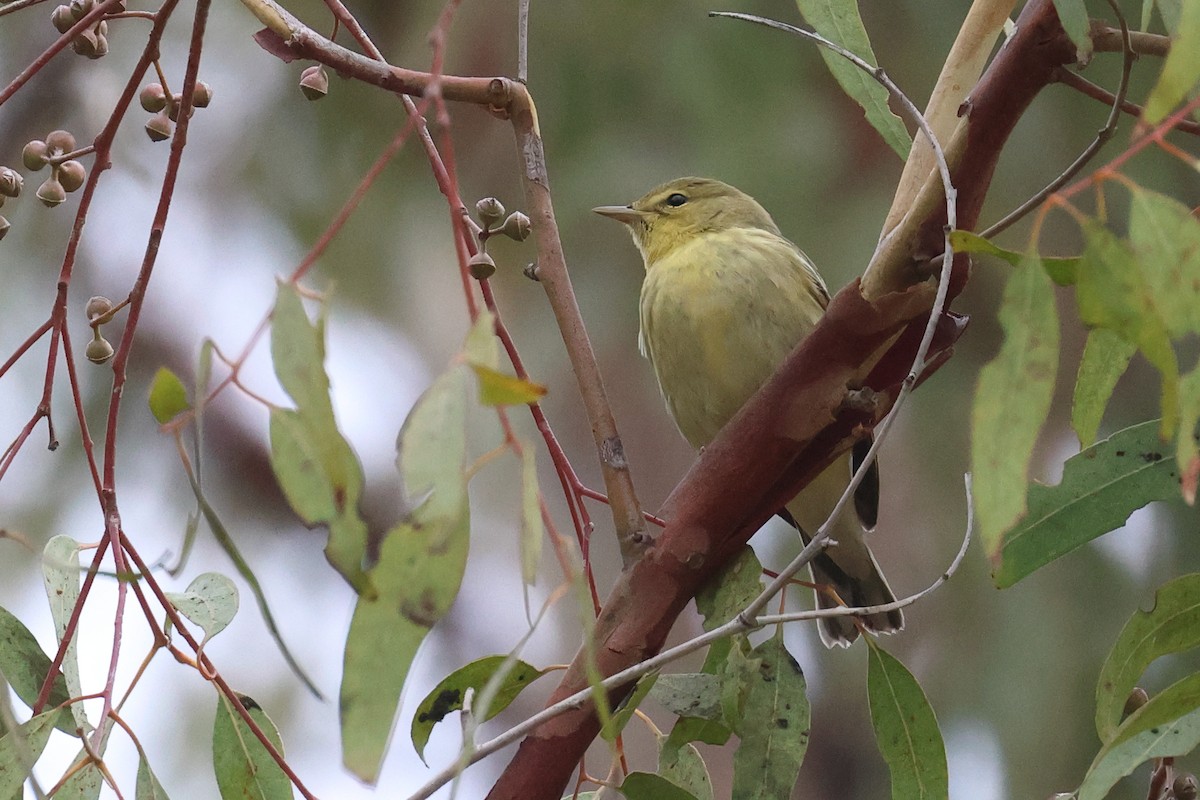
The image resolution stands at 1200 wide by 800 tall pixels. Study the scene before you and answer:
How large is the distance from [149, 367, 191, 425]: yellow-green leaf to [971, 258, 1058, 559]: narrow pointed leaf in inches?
26.3

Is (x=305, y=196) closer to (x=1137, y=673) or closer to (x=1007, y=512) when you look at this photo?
(x=1137, y=673)

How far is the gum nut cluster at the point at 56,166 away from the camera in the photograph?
165 centimetres

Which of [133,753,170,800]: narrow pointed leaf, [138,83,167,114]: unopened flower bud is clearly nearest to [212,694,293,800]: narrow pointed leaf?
[133,753,170,800]: narrow pointed leaf

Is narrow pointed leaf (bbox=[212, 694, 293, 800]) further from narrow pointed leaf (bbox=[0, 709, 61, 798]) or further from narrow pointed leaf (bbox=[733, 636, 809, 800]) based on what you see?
narrow pointed leaf (bbox=[733, 636, 809, 800])

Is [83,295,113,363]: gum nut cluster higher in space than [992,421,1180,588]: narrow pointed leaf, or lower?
higher

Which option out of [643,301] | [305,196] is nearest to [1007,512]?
[643,301]

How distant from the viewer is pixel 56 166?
5.43 ft

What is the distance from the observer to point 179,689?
421 centimetres

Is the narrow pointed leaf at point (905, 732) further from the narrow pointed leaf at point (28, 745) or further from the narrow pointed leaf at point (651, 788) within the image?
the narrow pointed leaf at point (28, 745)

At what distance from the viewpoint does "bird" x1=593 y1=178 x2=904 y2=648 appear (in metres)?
2.58

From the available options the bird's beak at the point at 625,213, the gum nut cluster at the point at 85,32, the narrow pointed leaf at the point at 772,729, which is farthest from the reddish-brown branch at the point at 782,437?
the bird's beak at the point at 625,213

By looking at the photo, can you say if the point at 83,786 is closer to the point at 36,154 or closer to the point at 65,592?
the point at 65,592

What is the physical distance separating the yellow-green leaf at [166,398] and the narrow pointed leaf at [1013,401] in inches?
26.3

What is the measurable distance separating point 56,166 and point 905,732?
1.24 m
